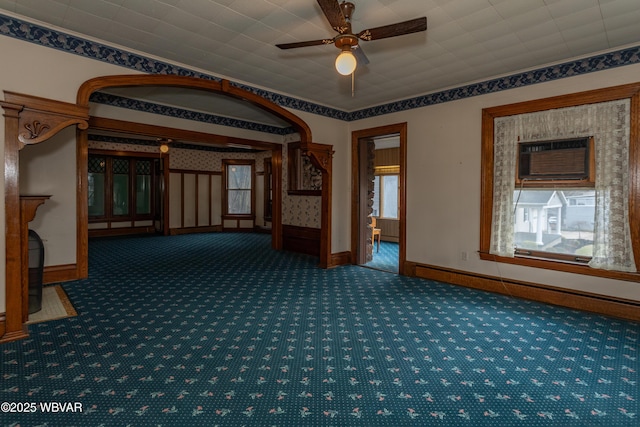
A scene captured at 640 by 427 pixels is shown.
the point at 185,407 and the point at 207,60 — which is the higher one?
the point at 207,60

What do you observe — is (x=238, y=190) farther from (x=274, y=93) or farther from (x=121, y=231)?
(x=274, y=93)

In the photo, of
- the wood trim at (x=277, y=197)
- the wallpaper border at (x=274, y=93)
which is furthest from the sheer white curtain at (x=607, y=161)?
the wood trim at (x=277, y=197)

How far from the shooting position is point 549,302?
13.8 feet

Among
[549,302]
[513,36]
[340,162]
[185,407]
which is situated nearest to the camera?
[185,407]

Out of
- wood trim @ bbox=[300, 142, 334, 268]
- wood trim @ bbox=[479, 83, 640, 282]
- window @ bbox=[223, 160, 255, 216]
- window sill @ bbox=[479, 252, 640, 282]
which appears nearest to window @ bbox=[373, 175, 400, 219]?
wood trim @ bbox=[300, 142, 334, 268]

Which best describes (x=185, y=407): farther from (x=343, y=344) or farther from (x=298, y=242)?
(x=298, y=242)

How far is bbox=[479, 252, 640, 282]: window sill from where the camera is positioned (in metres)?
3.70

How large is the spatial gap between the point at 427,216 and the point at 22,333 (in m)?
5.07

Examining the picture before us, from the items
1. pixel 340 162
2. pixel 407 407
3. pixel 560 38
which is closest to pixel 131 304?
pixel 407 407

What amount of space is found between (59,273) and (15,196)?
8.26ft

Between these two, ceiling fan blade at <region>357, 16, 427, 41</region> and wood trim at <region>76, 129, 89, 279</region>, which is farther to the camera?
wood trim at <region>76, 129, 89, 279</region>

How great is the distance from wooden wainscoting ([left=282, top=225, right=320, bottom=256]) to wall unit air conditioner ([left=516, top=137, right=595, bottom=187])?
406 centimetres

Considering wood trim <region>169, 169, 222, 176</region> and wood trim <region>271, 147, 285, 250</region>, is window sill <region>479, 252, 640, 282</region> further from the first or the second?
wood trim <region>169, 169, 222, 176</region>

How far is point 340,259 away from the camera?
641 cm
